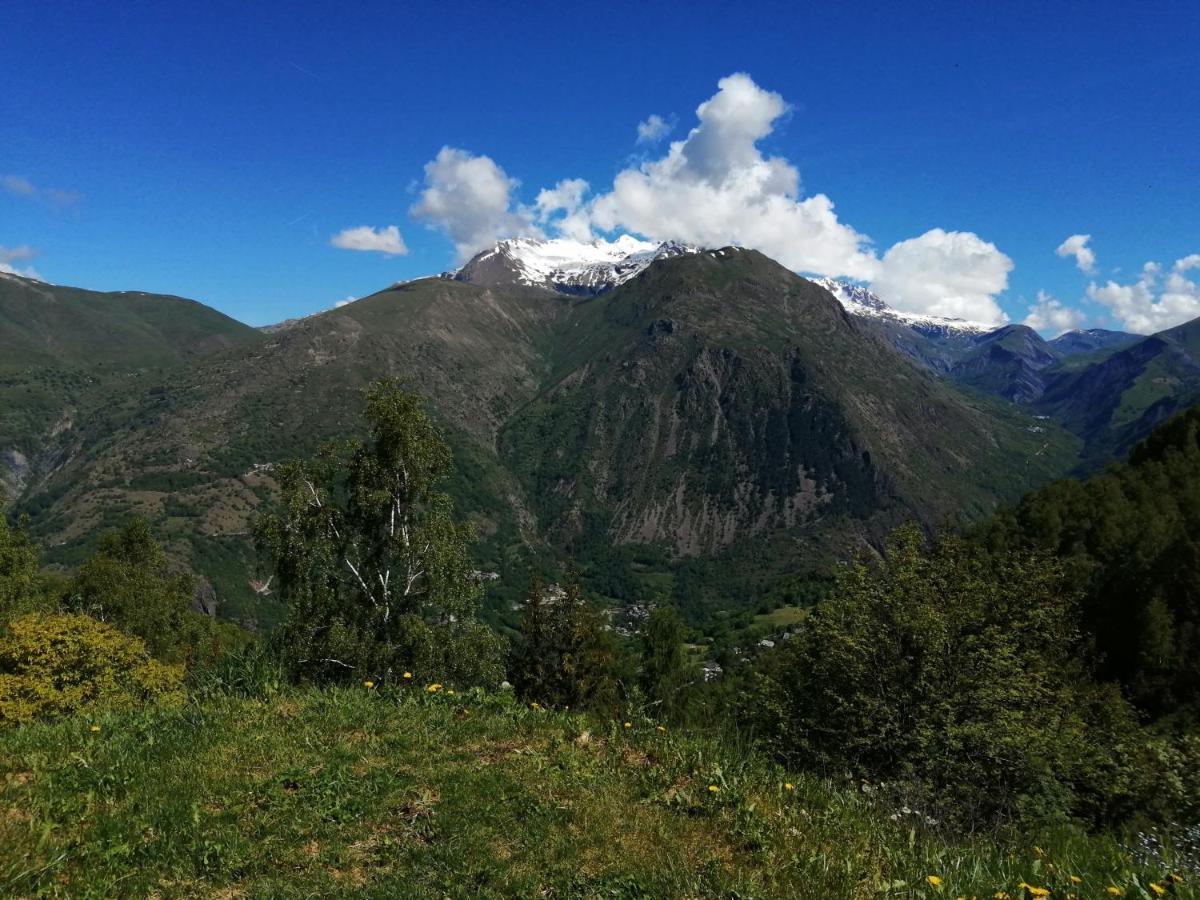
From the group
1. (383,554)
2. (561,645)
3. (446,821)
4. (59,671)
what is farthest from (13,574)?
(446,821)

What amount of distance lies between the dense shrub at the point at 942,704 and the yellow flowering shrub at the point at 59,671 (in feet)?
68.2

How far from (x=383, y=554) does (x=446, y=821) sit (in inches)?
734

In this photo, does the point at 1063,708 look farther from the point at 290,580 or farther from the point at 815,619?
the point at 290,580

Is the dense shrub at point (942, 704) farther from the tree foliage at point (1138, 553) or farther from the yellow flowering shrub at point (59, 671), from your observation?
the yellow flowering shrub at point (59, 671)

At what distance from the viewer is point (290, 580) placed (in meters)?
24.6

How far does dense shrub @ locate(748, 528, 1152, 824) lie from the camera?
14.3 m

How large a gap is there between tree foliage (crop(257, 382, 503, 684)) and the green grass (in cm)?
1379

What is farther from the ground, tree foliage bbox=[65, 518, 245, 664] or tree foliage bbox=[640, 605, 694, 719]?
tree foliage bbox=[65, 518, 245, 664]

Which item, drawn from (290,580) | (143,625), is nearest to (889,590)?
(290,580)

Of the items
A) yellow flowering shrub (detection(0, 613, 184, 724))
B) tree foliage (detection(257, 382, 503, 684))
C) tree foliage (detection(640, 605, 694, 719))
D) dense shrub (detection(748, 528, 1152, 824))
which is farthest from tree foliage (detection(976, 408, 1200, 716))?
yellow flowering shrub (detection(0, 613, 184, 724))

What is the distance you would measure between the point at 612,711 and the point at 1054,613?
68.4 ft

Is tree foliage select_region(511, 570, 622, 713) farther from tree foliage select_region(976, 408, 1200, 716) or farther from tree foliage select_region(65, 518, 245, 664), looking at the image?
tree foliage select_region(976, 408, 1200, 716)

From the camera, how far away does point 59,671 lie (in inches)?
927

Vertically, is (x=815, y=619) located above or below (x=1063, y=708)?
above
